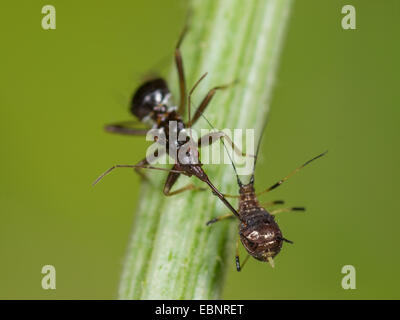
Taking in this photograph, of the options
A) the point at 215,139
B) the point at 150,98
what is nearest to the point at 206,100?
the point at 215,139

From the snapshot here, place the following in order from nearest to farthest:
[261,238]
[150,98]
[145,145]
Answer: [261,238], [150,98], [145,145]

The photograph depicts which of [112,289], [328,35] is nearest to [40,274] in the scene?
[112,289]

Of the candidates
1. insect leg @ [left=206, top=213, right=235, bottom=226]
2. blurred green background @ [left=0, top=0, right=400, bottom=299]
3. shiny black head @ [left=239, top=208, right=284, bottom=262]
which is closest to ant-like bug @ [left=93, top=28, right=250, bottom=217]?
blurred green background @ [left=0, top=0, right=400, bottom=299]

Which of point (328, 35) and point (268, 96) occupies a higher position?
point (328, 35)

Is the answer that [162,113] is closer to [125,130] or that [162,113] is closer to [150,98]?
[150,98]

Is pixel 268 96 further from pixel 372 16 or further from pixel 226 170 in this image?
pixel 372 16
